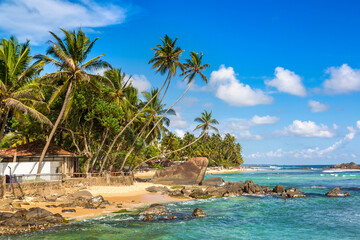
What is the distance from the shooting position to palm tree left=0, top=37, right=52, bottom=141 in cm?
1975

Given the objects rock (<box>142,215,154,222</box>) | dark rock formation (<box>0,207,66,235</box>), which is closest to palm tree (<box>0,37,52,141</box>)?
dark rock formation (<box>0,207,66,235</box>)

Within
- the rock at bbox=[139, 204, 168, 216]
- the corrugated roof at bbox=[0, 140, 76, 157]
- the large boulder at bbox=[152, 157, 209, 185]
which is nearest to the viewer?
the rock at bbox=[139, 204, 168, 216]

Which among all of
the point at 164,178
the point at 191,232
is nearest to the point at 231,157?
the point at 164,178

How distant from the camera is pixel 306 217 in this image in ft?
65.6

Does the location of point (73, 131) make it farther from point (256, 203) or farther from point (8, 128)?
point (256, 203)

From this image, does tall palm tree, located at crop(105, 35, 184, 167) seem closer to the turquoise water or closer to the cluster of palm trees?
the cluster of palm trees

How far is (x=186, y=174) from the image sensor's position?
40.3 m

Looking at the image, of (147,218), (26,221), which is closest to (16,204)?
(26,221)

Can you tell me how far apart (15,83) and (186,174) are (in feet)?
82.4

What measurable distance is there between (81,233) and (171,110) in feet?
86.5

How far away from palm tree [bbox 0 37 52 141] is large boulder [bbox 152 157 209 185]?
22345 millimetres

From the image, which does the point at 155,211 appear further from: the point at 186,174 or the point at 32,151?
the point at 186,174

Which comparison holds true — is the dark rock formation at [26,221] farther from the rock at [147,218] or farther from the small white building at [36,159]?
the small white building at [36,159]

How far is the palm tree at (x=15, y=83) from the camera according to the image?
19.8 metres
